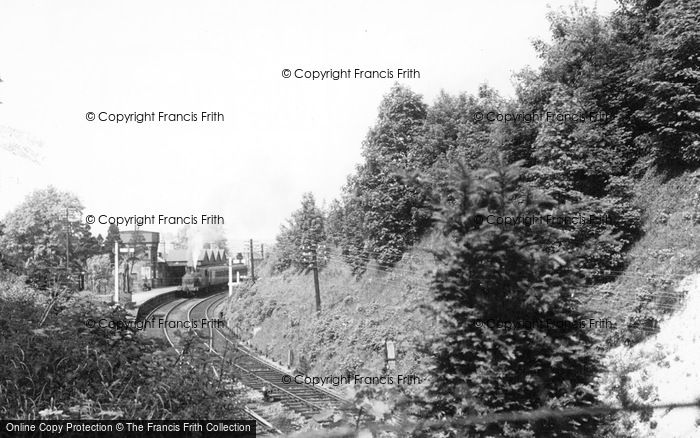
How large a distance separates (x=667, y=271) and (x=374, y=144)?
1666 centimetres

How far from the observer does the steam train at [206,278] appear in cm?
5153

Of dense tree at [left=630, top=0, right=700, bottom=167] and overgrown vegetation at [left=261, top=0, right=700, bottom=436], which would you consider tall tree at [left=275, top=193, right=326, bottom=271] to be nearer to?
overgrown vegetation at [left=261, top=0, right=700, bottom=436]

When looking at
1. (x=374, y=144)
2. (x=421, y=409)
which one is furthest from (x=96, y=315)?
(x=374, y=144)

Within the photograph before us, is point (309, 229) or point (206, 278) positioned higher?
point (309, 229)

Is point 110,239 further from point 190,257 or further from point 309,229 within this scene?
point 309,229

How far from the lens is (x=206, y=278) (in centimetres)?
5606

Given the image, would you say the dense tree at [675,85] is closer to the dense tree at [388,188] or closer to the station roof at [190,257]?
the dense tree at [388,188]

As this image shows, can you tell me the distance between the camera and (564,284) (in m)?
5.45

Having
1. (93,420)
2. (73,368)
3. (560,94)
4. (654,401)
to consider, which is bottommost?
(654,401)

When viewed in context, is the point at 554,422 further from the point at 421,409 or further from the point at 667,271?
the point at 667,271

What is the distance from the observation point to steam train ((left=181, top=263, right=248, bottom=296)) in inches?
2029

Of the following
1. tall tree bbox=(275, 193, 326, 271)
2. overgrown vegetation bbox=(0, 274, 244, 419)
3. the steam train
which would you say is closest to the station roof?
the steam train

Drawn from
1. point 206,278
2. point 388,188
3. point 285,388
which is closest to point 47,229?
point 206,278

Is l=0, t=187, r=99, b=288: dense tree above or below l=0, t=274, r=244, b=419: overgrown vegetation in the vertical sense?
above
